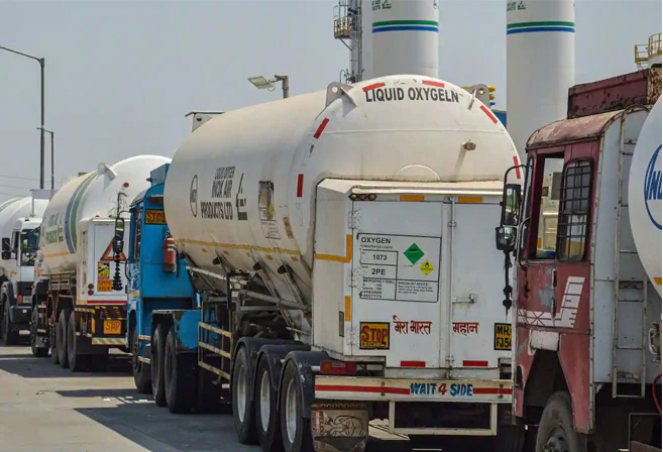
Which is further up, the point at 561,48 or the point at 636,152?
the point at 561,48

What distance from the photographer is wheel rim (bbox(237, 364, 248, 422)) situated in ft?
52.2

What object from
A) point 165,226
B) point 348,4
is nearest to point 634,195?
point 165,226

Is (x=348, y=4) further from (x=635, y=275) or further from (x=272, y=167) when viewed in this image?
(x=635, y=275)

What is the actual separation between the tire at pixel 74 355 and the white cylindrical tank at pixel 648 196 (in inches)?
755

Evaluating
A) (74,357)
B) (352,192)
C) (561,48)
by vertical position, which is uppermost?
(561,48)

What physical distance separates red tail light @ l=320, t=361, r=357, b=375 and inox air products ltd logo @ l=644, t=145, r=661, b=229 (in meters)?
5.57

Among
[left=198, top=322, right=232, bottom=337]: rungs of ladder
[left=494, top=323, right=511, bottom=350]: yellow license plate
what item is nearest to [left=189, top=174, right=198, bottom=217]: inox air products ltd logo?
[left=198, top=322, right=232, bottom=337]: rungs of ladder

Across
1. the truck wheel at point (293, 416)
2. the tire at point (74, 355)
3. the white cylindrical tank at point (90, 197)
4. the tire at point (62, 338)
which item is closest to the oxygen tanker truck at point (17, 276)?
the white cylindrical tank at point (90, 197)

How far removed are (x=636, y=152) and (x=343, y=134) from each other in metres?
6.07

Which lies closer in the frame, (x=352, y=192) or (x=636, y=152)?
(x=636, y=152)

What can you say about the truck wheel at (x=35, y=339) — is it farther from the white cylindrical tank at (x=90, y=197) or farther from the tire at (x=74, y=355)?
the tire at (x=74, y=355)

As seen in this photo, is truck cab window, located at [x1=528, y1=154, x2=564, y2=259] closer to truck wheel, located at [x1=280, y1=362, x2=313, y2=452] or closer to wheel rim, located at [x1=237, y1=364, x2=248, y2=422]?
truck wheel, located at [x1=280, y1=362, x2=313, y2=452]

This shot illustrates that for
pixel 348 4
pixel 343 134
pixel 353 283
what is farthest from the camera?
pixel 348 4

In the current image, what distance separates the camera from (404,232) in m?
13.5
